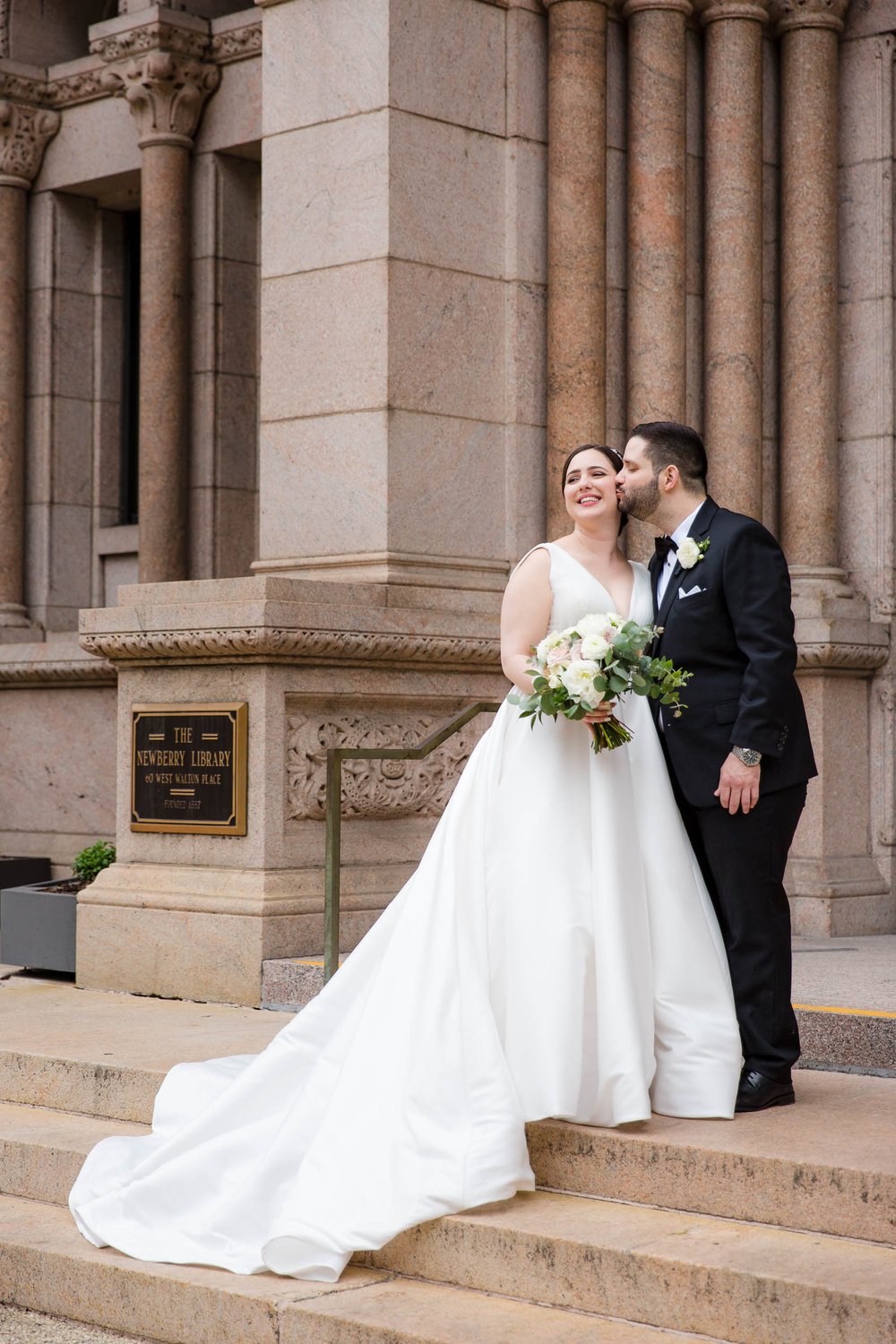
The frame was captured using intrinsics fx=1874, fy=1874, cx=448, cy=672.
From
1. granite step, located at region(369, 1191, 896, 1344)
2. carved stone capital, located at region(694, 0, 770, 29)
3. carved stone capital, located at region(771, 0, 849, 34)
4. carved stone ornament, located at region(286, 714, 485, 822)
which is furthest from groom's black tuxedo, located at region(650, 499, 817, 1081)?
carved stone capital, located at region(771, 0, 849, 34)

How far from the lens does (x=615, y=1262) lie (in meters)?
4.52

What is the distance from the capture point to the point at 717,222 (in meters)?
9.24

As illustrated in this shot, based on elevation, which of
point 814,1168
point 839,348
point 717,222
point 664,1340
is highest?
point 717,222

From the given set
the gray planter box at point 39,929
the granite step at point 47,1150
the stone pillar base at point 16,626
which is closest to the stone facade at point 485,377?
the gray planter box at point 39,929

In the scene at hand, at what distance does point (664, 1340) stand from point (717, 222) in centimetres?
623

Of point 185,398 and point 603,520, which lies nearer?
point 603,520

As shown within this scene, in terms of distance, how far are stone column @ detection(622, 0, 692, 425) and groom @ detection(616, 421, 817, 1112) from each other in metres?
3.88

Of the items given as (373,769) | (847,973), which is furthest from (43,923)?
(847,973)

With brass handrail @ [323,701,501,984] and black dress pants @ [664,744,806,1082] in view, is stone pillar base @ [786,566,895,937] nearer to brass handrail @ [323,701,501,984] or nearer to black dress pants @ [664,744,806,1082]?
brass handrail @ [323,701,501,984]

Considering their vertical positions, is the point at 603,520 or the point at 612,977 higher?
the point at 603,520

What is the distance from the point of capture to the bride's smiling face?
548cm

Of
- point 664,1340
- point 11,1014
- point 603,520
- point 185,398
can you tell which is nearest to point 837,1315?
point 664,1340

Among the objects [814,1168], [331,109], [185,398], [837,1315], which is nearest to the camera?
[837,1315]

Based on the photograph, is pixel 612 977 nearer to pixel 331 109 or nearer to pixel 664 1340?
pixel 664 1340
